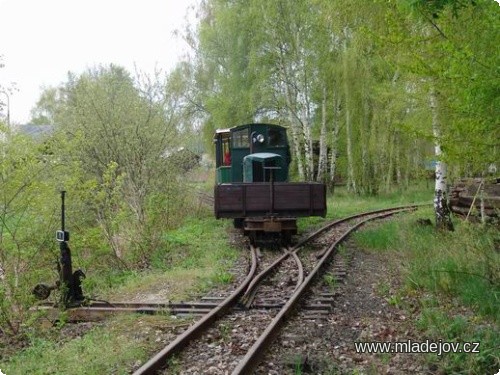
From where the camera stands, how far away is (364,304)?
7395mm

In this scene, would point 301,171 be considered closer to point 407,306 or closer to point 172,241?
point 172,241

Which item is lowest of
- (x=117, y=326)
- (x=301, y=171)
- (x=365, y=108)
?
(x=117, y=326)

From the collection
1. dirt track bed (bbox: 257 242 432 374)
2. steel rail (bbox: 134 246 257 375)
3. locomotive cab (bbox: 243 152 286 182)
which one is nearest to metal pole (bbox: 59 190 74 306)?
steel rail (bbox: 134 246 257 375)

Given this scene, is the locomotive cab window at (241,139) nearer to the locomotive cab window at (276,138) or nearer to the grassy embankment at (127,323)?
the locomotive cab window at (276,138)

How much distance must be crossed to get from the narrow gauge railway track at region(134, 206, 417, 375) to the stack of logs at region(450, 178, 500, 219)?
10.8 ft

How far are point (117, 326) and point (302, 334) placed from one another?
2.36 metres

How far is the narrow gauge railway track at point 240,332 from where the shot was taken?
5.08m

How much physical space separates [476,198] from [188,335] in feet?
25.9

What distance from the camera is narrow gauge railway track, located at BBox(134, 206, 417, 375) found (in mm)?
5082

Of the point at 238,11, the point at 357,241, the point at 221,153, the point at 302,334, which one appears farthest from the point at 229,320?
the point at 238,11

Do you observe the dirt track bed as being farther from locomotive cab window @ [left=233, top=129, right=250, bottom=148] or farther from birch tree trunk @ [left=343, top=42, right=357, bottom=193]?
birch tree trunk @ [left=343, top=42, right=357, bottom=193]

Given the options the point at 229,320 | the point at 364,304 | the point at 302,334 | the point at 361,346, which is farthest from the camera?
the point at 364,304

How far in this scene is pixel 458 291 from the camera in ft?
22.5

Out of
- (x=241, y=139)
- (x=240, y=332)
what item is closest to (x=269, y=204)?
(x=241, y=139)
